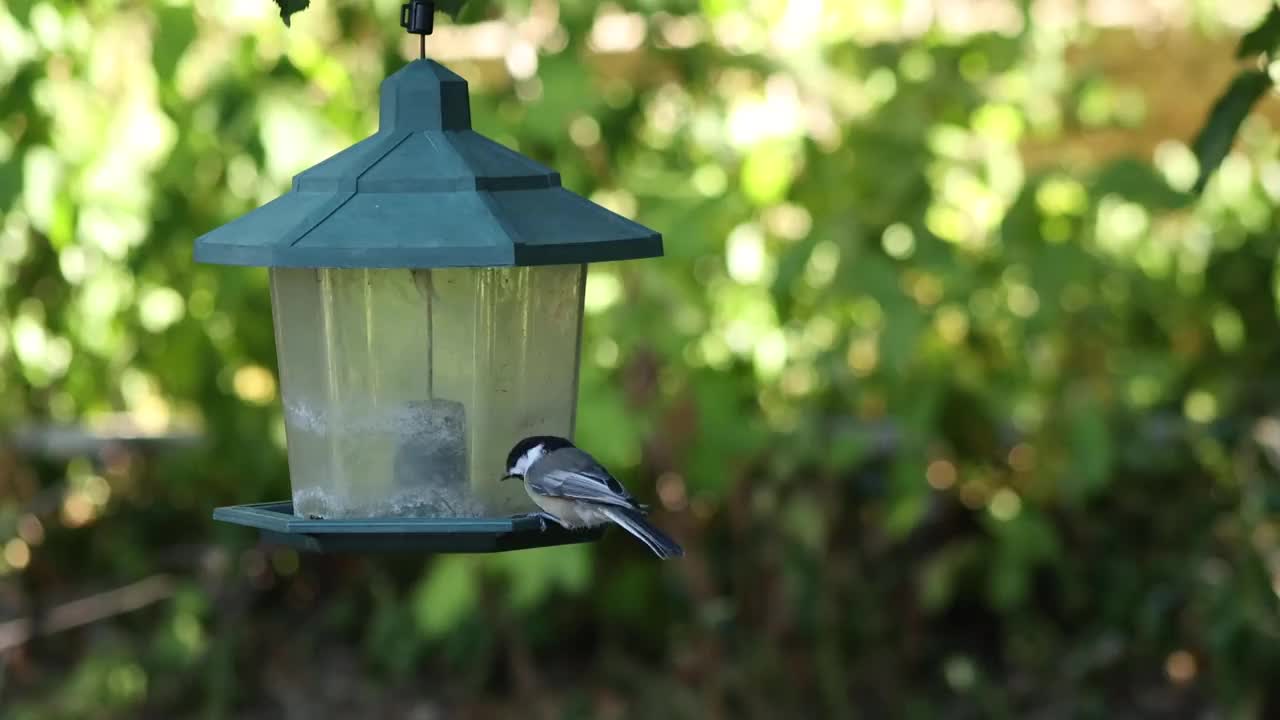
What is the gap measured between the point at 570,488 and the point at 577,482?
0.02m

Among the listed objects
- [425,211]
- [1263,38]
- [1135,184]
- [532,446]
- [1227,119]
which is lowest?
[1135,184]

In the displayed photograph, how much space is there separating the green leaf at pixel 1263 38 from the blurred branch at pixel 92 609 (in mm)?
4732

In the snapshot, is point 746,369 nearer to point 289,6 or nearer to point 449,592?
point 449,592

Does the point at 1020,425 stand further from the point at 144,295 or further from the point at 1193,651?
the point at 144,295

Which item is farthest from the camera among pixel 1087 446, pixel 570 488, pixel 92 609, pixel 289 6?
pixel 92 609

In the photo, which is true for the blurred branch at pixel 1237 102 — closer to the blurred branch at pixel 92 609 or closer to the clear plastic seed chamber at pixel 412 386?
the clear plastic seed chamber at pixel 412 386

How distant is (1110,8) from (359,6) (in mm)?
2950

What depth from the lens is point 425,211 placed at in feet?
7.52

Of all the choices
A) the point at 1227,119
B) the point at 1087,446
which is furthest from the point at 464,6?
the point at 1087,446

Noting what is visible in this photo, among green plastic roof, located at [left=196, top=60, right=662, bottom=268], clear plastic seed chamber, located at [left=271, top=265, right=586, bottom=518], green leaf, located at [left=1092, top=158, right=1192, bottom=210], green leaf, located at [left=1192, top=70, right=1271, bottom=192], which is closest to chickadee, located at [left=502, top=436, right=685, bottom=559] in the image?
clear plastic seed chamber, located at [left=271, top=265, right=586, bottom=518]

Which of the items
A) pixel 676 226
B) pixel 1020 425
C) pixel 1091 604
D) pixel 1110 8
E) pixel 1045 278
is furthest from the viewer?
pixel 1110 8

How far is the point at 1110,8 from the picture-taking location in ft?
21.2

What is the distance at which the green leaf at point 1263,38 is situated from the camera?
2.77m

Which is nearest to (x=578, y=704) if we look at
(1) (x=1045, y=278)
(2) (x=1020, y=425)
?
(2) (x=1020, y=425)
